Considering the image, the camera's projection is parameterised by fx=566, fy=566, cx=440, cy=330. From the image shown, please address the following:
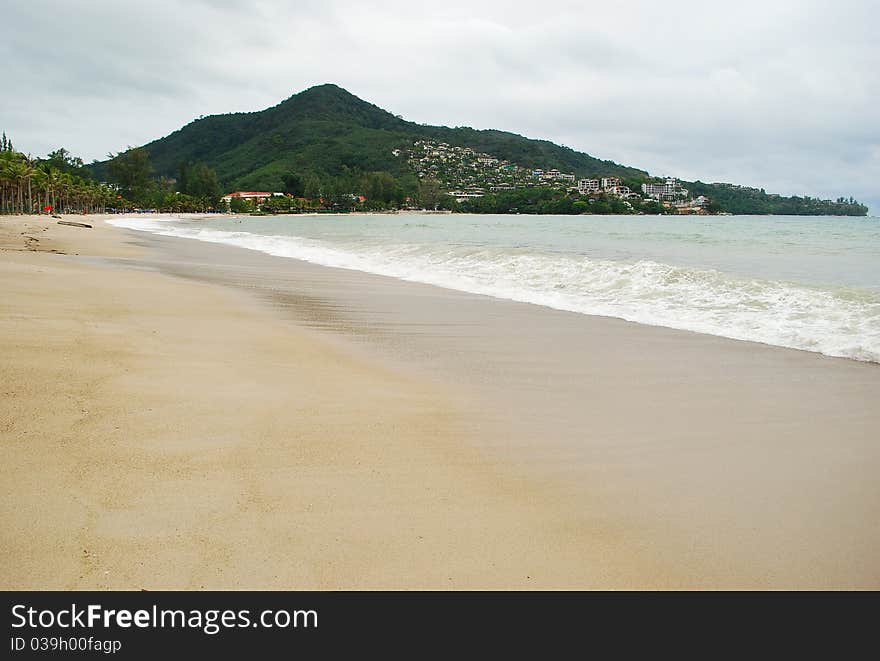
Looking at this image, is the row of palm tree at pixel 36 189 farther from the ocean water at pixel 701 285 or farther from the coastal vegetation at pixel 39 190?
the ocean water at pixel 701 285

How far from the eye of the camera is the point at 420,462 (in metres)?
2.99

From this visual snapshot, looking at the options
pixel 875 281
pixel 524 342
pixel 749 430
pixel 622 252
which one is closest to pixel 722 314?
pixel 524 342

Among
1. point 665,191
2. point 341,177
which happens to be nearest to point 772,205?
point 665,191

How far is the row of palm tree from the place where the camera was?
5931cm

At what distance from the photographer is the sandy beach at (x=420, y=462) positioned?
211 centimetres

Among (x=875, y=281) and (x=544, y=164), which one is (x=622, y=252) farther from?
(x=544, y=164)

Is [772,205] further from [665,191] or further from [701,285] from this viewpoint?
[701,285]

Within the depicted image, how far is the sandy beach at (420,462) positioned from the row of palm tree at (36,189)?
68.3 meters

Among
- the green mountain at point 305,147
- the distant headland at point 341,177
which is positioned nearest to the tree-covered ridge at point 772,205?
the distant headland at point 341,177

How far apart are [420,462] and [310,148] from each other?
176 m

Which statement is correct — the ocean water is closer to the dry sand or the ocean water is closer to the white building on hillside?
the dry sand

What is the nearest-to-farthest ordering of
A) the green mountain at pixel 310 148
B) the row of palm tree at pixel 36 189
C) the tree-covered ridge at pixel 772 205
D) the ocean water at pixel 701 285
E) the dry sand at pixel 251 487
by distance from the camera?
the dry sand at pixel 251 487 < the ocean water at pixel 701 285 < the row of palm tree at pixel 36 189 < the tree-covered ridge at pixel 772 205 < the green mountain at pixel 310 148

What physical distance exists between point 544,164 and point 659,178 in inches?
1361

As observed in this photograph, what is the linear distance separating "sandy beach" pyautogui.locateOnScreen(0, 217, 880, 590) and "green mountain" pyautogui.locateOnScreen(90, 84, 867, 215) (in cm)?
14163
